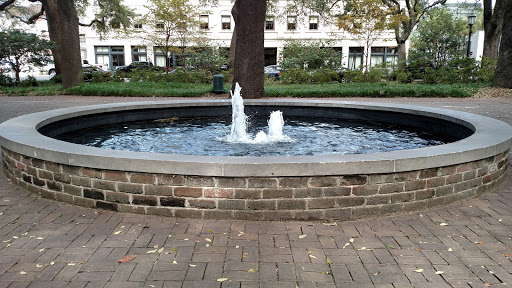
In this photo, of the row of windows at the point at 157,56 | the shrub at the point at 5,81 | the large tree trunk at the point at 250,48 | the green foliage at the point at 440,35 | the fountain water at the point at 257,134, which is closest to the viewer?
the fountain water at the point at 257,134

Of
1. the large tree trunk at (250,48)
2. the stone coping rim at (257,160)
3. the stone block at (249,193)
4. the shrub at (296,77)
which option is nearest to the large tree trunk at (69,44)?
the large tree trunk at (250,48)

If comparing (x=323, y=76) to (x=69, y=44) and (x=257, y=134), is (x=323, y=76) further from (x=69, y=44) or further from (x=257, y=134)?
(x=257, y=134)

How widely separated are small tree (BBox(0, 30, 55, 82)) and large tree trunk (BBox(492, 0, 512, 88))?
23.2 m

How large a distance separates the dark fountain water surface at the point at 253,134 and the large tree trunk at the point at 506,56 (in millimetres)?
12488

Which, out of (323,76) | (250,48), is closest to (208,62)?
(323,76)

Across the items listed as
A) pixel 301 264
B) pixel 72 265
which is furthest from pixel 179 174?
pixel 301 264

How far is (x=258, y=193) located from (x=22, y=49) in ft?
73.2

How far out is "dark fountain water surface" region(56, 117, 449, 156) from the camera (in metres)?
6.71

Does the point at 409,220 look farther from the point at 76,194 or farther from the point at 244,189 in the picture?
the point at 76,194

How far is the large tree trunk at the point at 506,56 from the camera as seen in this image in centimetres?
1775

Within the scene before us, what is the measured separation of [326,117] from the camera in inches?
402

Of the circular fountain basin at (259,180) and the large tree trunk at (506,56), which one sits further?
the large tree trunk at (506,56)

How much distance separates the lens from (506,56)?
1789 centimetres

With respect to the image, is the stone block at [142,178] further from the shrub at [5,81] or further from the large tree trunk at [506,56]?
the shrub at [5,81]
